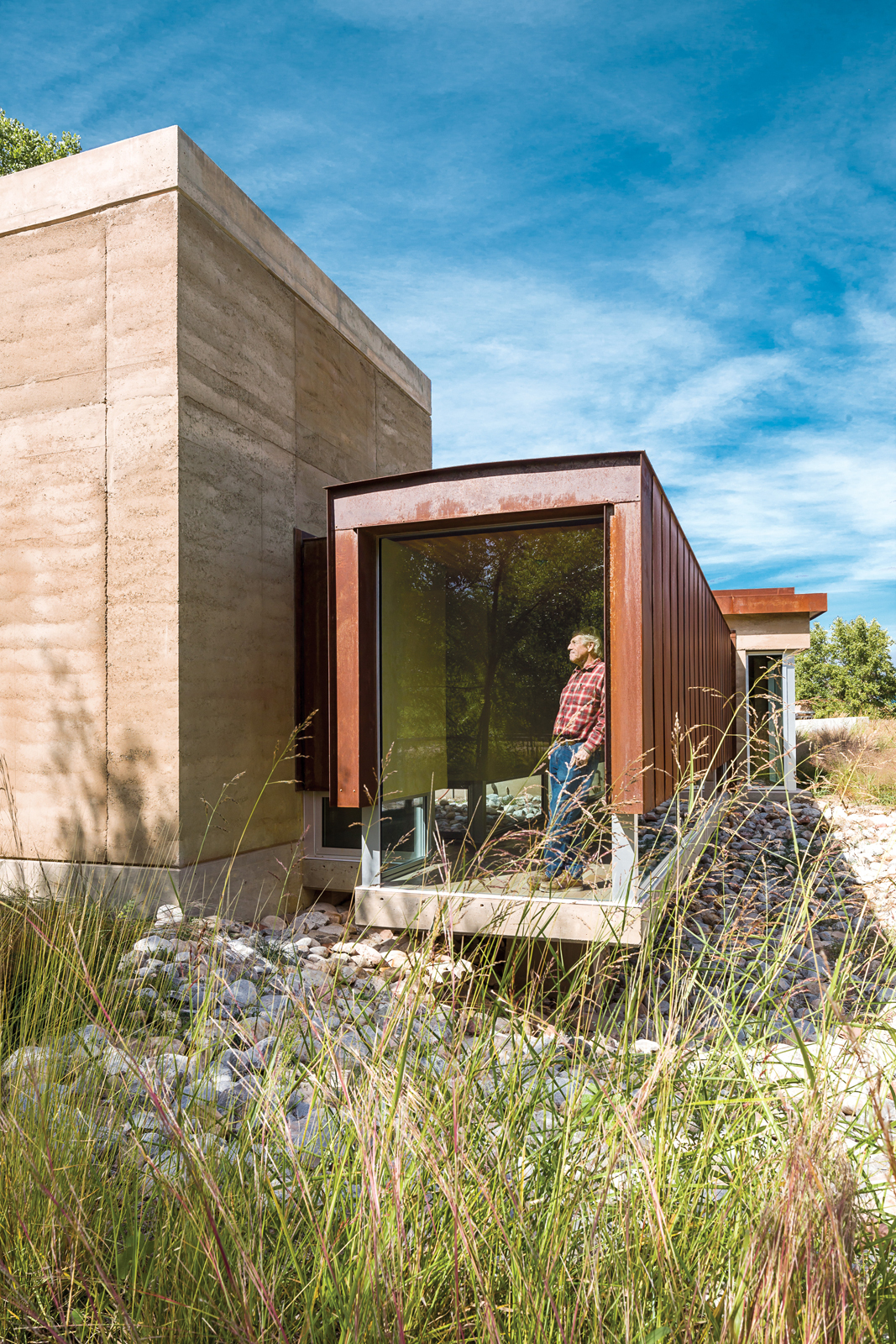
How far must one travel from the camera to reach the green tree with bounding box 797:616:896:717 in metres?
39.5

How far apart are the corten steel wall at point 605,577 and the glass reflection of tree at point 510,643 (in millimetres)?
1534

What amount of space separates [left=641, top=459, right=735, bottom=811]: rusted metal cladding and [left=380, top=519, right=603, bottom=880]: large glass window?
518 millimetres

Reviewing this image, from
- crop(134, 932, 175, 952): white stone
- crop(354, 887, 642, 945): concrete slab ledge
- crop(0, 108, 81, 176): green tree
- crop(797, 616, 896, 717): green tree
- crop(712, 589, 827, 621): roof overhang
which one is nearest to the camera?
crop(134, 932, 175, 952): white stone

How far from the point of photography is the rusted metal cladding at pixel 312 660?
6536mm

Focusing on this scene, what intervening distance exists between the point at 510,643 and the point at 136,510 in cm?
418

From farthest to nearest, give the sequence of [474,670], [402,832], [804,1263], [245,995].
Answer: [474,670] < [402,832] < [245,995] < [804,1263]

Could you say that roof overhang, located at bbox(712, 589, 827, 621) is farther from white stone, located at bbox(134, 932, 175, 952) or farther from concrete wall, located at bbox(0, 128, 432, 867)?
white stone, located at bbox(134, 932, 175, 952)

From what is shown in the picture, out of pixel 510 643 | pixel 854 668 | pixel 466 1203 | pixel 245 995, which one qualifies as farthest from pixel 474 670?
pixel 854 668

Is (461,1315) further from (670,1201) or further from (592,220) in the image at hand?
(592,220)

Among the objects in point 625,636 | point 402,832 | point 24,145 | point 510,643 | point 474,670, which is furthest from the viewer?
point 24,145

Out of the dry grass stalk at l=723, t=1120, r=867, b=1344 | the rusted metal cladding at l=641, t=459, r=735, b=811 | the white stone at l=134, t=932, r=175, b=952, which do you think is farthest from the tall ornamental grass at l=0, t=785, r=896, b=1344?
the white stone at l=134, t=932, r=175, b=952

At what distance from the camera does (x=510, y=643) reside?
841 centimetres

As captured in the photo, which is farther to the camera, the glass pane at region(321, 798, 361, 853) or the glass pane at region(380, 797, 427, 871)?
the glass pane at region(321, 798, 361, 853)

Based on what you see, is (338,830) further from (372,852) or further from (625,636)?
(625,636)
